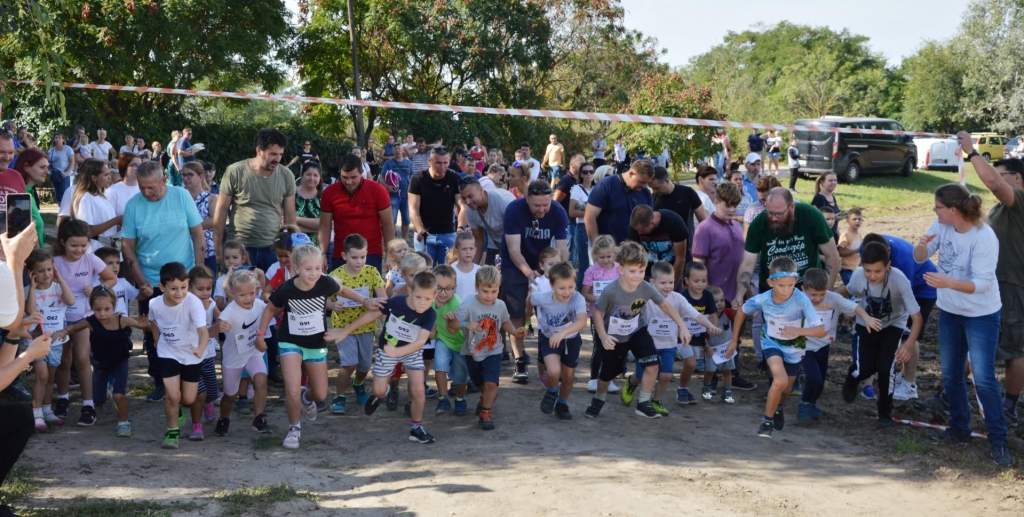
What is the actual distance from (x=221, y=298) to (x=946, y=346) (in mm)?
5331

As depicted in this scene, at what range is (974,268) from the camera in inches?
251

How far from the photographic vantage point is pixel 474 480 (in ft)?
19.3

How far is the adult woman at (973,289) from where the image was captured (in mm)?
6352

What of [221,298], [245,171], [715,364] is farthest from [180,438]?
[715,364]

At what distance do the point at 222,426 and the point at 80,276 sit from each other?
1.55 metres

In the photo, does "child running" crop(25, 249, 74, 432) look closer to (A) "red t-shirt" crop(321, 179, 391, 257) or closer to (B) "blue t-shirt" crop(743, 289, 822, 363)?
(A) "red t-shirt" crop(321, 179, 391, 257)

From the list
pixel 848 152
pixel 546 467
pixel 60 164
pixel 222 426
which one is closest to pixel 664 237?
pixel 546 467

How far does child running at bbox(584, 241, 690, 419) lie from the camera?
23.2 feet

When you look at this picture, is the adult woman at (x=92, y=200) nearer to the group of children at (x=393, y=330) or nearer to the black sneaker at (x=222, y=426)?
the group of children at (x=393, y=330)

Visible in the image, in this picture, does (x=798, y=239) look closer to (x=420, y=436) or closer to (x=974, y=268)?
(x=974, y=268)

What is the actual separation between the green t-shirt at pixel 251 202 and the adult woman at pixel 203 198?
1.25 metres

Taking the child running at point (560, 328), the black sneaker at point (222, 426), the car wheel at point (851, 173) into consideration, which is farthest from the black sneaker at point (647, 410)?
the car wheel at point (851, 173)

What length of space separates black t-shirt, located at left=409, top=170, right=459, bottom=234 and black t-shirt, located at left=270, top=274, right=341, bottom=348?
2.74 meters

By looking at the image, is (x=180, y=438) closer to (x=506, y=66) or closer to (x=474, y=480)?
(x=474, y=480)
